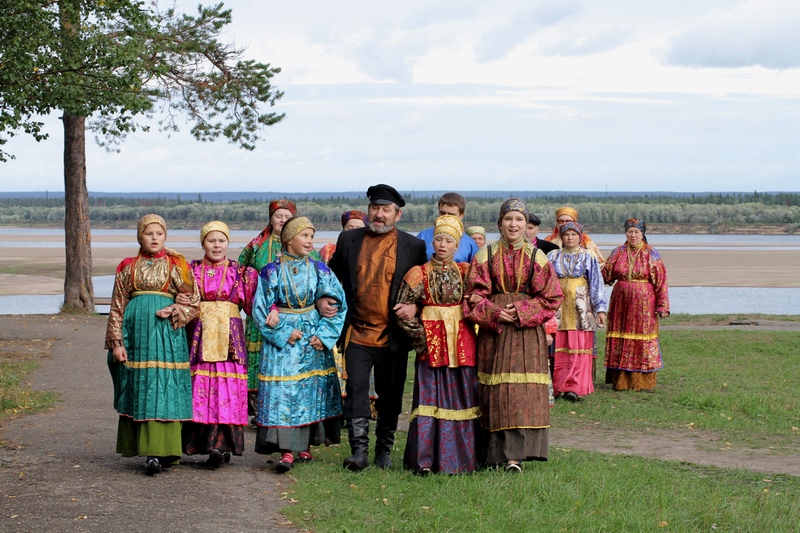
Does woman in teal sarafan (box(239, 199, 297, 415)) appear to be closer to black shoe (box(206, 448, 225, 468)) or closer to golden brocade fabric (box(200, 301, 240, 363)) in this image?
golden brocade fabric (box(200, 301, 240, 363))

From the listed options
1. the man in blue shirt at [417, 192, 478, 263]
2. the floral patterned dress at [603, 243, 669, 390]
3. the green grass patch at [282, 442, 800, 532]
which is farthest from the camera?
the floral patterned dress at [603, 243, 669, 390]

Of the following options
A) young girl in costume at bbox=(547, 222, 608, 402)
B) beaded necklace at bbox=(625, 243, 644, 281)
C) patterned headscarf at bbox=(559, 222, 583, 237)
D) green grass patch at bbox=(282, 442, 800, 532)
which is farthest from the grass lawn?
beaded necklace at bbox=(625, 243, 644, 281)

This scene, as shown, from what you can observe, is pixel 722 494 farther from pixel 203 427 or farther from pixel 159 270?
pixel 159 270

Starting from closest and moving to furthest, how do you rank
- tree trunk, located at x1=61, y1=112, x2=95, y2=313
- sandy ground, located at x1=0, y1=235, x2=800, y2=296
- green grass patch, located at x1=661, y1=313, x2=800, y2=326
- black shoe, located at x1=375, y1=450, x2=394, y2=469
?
black shoe, located at x1=375, y1=450, x2=394, y2=469 → green grass patch, located at x1=661, y1=313, x2=800, y2=326 → tree trunk, located at x1=61, y1=112, x2=95, y2=313 → sandy ground, located at x1=0, y1=235, x2=800, y2=296

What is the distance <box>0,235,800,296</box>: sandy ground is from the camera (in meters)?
33.3

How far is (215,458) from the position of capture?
23.7ft

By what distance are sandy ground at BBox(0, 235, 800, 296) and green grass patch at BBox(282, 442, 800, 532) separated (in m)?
24.6

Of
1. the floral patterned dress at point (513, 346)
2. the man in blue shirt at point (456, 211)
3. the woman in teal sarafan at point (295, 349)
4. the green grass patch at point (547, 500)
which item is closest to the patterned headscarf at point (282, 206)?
the man in blue shirt at point (456, 211)

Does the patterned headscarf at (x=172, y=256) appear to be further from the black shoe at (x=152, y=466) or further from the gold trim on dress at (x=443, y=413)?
the gold trim on dress at (x=443, y=413)

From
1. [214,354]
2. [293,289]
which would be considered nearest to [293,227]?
[293,289]

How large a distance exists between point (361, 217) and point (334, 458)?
7.90 ft

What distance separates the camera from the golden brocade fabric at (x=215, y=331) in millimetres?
7352

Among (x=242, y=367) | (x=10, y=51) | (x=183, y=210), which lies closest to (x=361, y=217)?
(x=242, y=367)

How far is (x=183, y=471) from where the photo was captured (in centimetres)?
718
